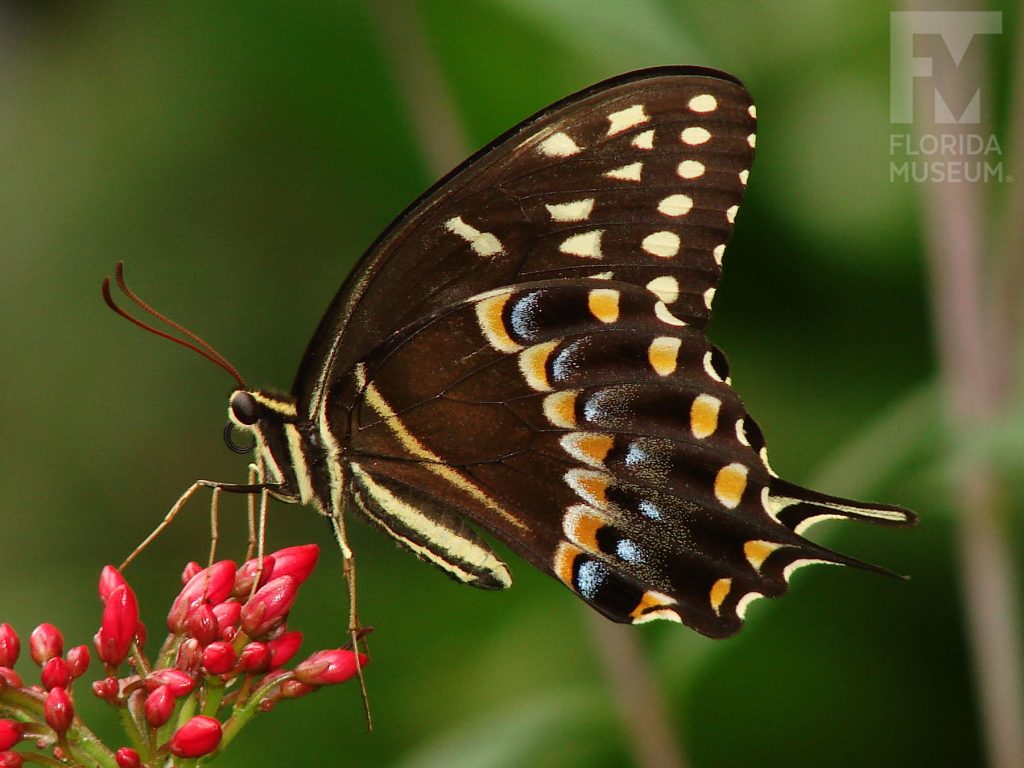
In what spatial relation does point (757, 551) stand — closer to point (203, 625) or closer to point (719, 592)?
point (719, 592)

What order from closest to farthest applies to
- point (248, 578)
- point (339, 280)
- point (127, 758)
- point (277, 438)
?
point (127, 758) < point (248, 578) < point (277, 438) < point (339, 280)

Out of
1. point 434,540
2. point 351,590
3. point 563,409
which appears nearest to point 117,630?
point 351,590

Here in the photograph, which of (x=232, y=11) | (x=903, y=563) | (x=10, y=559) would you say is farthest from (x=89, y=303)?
(x=903, y=563)

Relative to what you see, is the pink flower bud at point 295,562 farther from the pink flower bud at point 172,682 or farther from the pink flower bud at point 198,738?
the pink flower bud at point 198,738

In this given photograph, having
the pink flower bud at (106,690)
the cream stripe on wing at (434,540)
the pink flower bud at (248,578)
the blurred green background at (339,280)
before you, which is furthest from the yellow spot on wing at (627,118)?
the pink flower bud at (106,690)

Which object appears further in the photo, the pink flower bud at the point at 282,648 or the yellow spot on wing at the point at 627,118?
the yellow spot on wing at the point at 627,118

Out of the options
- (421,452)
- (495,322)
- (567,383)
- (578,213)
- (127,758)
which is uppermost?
(578,213)

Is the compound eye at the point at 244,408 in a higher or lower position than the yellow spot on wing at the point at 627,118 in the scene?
lower
